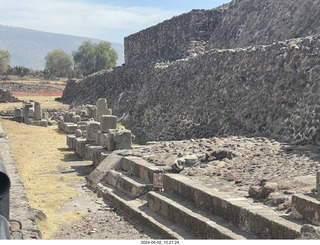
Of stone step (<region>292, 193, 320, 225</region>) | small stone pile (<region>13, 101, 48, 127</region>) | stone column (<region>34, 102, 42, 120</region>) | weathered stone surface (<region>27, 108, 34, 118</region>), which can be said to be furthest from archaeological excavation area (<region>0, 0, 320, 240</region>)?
weathered stone surface (<region>27, 108, 34, 118</region>)

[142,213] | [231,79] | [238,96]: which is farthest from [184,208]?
[231,79]

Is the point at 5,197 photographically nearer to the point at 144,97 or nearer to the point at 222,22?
the point at 144,97

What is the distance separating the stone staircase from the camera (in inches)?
293

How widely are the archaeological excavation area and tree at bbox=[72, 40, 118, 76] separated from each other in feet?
191

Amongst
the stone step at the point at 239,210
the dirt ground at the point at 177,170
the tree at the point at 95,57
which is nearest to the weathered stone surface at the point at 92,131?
the dirt ground at the point at 177,170

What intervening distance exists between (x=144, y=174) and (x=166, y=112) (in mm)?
11324

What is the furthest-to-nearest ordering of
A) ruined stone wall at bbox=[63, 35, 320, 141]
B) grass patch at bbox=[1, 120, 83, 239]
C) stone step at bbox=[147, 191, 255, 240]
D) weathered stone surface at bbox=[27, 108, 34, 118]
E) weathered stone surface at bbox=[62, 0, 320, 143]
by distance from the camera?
weathered stone surface at bbox=[27, 108, 34, 118]
weathered stone surface at bbox=[62, 0, 320, 143]
ruined stone wall at bbox=[63, 35, 320, 141]
grass patch at bbox=[1, 120, 83, 239]
stone step at bbox=[147, 191, 255, 240]

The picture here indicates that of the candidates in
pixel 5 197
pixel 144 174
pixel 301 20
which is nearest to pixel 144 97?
pixel 301 20

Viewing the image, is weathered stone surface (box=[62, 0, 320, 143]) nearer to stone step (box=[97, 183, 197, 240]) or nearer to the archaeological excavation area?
the archaeological excavation area

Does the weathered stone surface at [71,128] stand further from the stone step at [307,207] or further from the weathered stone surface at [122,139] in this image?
the stone step at [307,207]

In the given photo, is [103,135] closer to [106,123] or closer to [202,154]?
[106,123]

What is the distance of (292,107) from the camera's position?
14664mm

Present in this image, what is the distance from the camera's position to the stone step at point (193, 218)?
771 cm

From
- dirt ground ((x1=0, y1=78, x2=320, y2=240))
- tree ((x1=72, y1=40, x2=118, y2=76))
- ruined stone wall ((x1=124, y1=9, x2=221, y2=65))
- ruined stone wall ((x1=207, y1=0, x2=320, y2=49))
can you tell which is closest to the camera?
dirt ground ((x1=0, y1=78, x2=320, y2=240))
